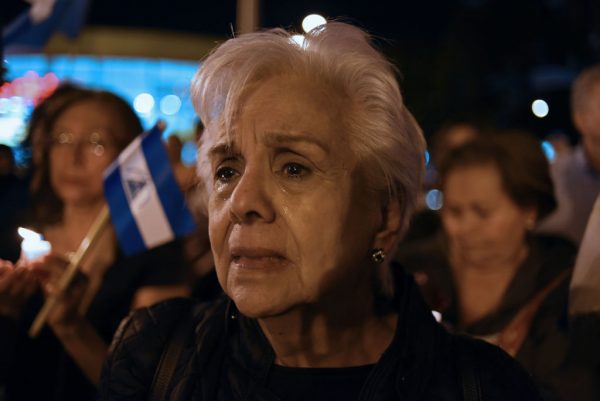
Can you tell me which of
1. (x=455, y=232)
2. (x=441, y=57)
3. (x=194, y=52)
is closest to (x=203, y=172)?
(x=455, y=232)

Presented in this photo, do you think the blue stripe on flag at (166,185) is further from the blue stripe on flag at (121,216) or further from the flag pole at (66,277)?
the flag pole at (66,277)

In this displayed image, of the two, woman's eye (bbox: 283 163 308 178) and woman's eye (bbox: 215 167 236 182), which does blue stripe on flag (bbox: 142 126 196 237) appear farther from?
woman's eye (bbox: 283 163 308 178)

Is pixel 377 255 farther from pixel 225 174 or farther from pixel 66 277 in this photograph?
pixel 66 277

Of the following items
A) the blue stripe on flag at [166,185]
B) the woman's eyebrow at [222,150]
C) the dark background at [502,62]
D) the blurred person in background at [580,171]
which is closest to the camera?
the woman's eyebrow at [222,150]

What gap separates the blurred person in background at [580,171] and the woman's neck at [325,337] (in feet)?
7.17

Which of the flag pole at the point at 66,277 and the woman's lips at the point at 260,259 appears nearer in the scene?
the woman's lips at the point at 260,259

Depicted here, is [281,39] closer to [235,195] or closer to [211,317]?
[235,195]

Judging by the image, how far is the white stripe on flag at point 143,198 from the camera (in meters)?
3.69

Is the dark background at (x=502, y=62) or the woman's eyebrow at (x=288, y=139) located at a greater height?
the woman's eyebrow at (x=288, y=139)

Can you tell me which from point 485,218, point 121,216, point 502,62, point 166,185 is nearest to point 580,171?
point 485,218

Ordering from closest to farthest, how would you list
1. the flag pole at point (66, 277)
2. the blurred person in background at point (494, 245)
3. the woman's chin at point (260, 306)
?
the woman's chin at point (260, 306) < the flag pole at point (66, 277) < the blurred person in background at point (494, 245)

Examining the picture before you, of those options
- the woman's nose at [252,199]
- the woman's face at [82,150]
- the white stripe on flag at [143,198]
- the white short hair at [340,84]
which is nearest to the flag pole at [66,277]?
the white stripe on flag at [143,198]

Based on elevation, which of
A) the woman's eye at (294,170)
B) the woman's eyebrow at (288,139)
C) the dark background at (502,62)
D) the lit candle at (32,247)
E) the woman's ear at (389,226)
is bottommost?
the dark background at (502,62)

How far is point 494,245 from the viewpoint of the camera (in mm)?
4074
